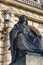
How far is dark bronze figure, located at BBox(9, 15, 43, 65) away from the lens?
6.80 meters

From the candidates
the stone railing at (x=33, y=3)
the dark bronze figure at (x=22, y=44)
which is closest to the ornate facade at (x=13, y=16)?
the stone railing at (x=33, y=3)

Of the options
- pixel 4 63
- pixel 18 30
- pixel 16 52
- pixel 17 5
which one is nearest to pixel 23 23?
pixel 18 30

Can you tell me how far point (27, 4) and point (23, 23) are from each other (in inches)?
239

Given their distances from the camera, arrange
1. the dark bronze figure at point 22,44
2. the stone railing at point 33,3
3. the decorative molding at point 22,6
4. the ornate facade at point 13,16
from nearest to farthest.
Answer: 1. the dark bronze figure at point 22,44
2. the ornate facade at point 13,16
3. the decorative molding at point 22,6
4. the stone railing at point 33,3

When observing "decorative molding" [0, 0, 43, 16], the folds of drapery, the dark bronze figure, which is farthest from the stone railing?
the folds of drapery

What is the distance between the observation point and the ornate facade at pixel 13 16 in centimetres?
1165

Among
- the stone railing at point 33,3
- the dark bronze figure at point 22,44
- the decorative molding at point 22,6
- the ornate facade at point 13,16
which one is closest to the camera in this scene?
the dark bronze figure at point 22,44

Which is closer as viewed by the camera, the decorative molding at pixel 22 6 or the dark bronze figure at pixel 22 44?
the dark bronze figure at pixel 22 44

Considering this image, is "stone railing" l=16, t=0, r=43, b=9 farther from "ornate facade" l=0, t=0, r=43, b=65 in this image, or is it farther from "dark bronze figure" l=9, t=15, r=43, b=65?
"dark bronze figure" l=9, t=15, r=43, b=65

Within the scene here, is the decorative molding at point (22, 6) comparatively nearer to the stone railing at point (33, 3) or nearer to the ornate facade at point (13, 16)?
the ornate facade at point (13, 16)

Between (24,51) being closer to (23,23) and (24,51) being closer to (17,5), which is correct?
(23,23)

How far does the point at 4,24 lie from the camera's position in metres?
12.2

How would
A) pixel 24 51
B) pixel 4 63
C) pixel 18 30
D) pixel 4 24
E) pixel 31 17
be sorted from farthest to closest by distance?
pixel 31 17 < pixel 4 24 < pixel 4 63 < pixel 18 30 < pixel 24 51

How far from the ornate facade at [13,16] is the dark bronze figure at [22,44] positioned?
4.22 metres
